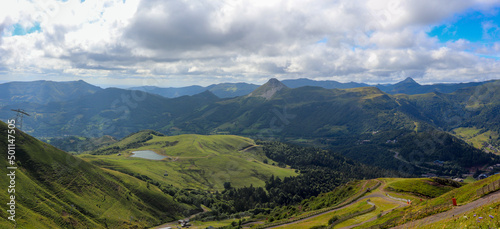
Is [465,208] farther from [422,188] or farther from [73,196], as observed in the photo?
[73,196]

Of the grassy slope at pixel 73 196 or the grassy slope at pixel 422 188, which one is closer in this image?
the grassy slope at pixel 422 188

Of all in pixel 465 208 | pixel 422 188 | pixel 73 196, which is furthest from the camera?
pixel 73 196

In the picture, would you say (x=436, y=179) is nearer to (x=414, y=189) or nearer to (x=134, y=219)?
(x=414, y=189)

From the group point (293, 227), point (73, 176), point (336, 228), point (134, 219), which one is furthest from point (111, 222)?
point (336, 228)

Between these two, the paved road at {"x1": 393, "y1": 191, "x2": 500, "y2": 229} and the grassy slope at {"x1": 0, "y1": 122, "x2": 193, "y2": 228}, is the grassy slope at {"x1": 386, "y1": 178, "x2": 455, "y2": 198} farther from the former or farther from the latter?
the grassy slope at {"x1": 0, "y1": 122, "x2": 193, "y2": 228}

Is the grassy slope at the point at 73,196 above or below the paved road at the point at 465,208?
below

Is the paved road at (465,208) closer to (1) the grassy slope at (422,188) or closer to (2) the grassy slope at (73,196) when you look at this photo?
(1) the grassy slope at (422,188)

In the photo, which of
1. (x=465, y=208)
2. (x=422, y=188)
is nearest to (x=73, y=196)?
(x=465, y=208)

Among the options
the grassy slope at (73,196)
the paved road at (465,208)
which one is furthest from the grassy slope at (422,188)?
the grassy slope at (73,196)

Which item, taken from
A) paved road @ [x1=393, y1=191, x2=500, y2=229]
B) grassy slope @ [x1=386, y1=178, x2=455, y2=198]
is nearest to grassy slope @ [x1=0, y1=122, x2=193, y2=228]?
paved road @ [x1=393, y1=191, x2=500, y2=229]
